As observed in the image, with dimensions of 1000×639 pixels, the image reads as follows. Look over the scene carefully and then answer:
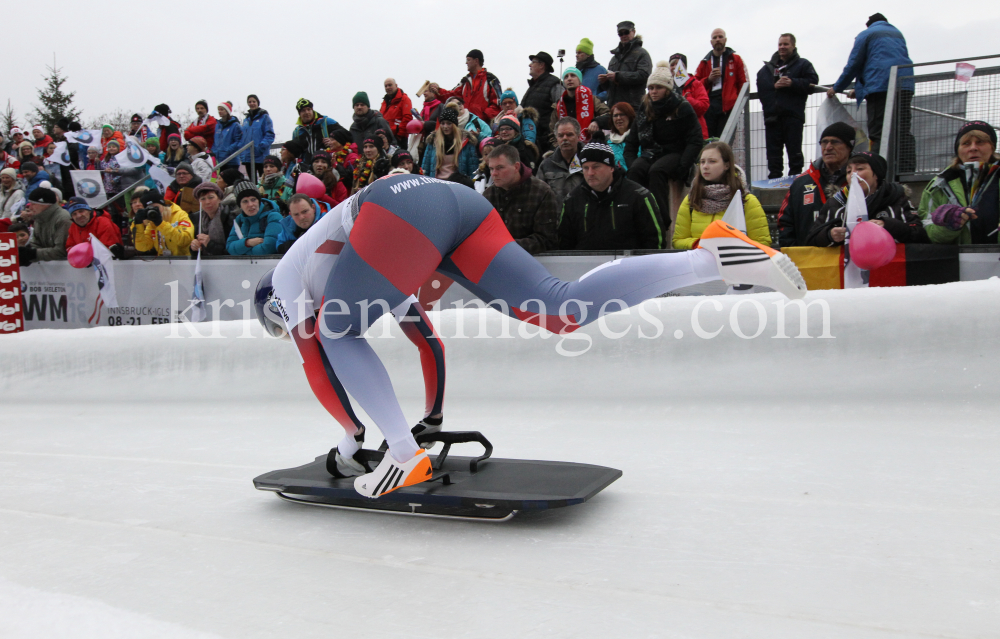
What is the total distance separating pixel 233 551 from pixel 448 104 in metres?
5.11

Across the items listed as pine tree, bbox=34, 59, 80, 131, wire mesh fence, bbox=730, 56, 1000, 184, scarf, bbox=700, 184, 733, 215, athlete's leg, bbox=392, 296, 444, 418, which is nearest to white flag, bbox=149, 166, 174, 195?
scarf, bbox=700, 184, 733, 215

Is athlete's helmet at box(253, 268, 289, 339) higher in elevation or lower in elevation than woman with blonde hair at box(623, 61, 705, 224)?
lower

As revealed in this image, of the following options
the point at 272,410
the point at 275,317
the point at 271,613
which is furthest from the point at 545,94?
the point at 271,613

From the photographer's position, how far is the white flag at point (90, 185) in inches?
357

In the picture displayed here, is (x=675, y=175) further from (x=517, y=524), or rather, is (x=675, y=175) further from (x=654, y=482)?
(x=517, y=524)

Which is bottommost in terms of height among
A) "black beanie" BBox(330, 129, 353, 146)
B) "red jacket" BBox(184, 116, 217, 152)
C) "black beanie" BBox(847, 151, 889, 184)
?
"black beanie" BBox(847, 151, 889, 184)

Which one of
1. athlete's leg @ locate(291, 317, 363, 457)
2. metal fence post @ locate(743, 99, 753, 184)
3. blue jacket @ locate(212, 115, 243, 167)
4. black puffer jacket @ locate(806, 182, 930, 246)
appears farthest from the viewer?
blue jacket @ locate(212, 115, 243, 167)

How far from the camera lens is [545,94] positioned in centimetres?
708

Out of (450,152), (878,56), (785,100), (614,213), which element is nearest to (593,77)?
(450,152)

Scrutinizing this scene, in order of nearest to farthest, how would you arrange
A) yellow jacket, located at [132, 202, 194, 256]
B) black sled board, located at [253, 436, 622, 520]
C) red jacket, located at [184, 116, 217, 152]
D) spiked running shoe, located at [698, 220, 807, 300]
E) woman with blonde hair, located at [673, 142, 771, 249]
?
spiked running shoe, located at [698, 220, 807, 300] < black sled board, located at [253, 436, 622, 520] < woman with blonde hair, located at [673, 142, 771, 249] < yellow jacket, located at [132, 202, 194, 256] < red jacket, located at [184, 116, 217, 152]

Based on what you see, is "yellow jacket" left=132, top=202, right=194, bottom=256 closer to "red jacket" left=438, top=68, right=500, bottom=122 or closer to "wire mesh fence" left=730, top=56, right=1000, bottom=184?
"red jacket" left=438, top=68, right=500, bottom=122

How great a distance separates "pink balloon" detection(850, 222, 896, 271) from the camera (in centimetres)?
380

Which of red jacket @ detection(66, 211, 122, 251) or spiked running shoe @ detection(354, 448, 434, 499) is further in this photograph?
red jacket @ detection(66, 211, 122, 251)

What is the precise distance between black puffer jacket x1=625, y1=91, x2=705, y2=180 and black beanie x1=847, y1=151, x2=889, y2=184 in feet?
4.43
